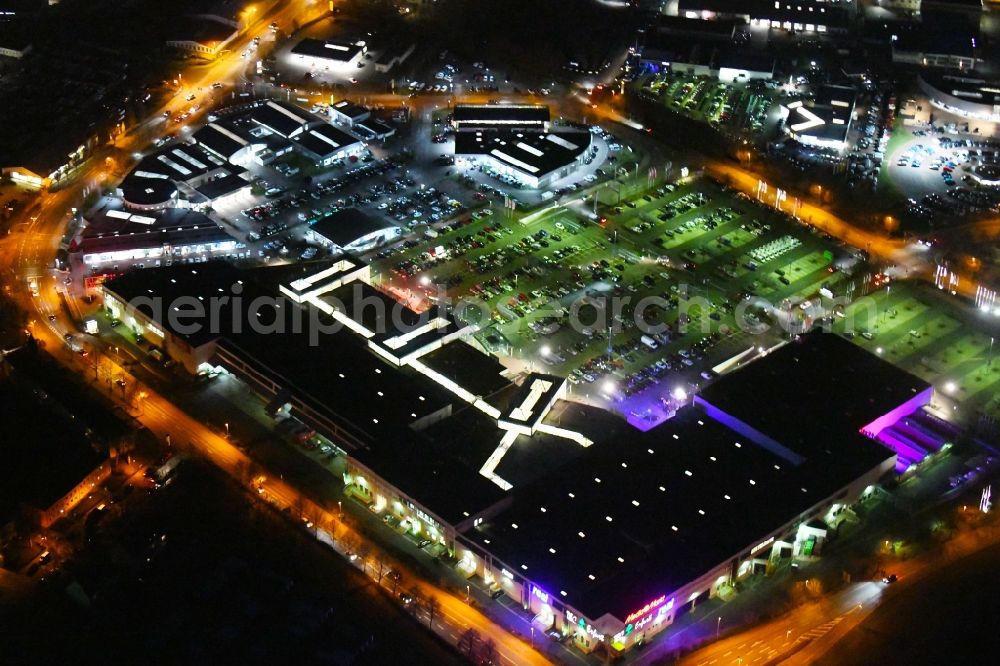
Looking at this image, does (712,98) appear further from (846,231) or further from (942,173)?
(846,231)

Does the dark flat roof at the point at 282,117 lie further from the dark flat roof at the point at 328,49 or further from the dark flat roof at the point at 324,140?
the dark flat roof at the point at 328,49

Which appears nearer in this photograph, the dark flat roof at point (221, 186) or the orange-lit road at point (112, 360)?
the orange-lit road at point (112, 360)

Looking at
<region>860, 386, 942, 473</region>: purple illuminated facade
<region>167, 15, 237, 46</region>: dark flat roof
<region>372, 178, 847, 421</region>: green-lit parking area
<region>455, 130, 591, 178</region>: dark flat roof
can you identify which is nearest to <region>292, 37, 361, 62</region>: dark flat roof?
<region>167, 15, 237, 46</region>: dark flat roof

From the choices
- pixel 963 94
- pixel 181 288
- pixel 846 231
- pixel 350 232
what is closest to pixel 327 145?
pixel 350 232

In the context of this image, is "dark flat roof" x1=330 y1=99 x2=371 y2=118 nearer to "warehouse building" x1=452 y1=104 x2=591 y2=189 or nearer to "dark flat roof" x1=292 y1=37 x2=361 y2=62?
"warehouse building" x1=452 y1=104 x2=591 y2=189

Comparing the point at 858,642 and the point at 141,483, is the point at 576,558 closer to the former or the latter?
the point at 858,642

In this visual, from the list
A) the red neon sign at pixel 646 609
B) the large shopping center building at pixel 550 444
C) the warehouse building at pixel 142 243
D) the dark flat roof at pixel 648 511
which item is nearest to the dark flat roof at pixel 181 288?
the large shopping center building at pixel 550 444

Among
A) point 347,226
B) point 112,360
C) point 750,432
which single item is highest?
point 750,432
